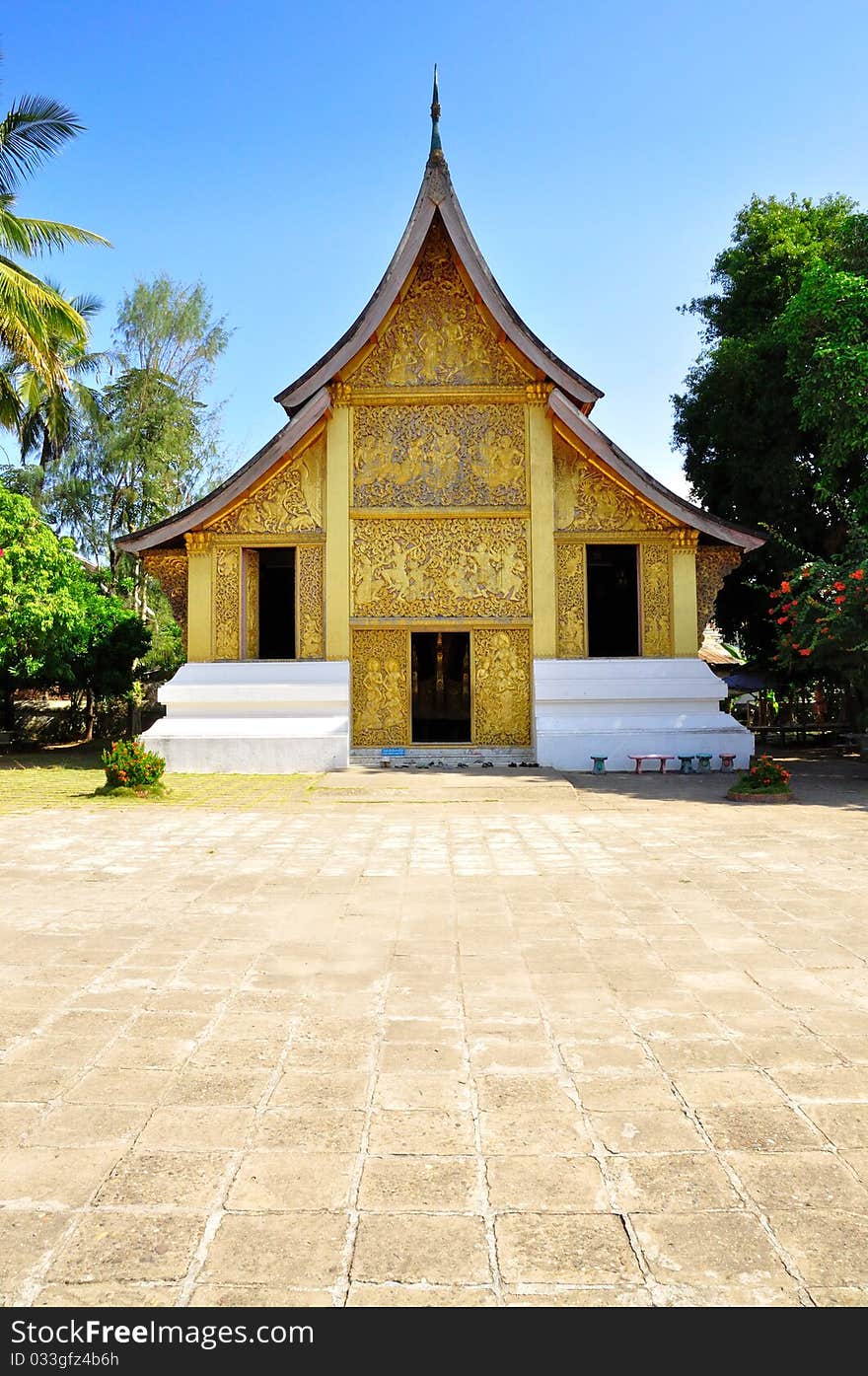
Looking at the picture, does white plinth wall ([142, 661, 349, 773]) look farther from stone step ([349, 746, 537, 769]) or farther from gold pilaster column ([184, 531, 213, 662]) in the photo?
stone step ([349, 746, 537, 769])

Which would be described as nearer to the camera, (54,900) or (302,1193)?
(302,1193)

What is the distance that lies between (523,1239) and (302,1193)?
578 mm

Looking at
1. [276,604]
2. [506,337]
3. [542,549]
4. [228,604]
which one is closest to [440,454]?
[506,337]

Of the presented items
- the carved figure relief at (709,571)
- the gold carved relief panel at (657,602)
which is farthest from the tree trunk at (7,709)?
the carved figure relief at (709,571)

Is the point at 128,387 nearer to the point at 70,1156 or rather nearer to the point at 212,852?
the point at 212,852

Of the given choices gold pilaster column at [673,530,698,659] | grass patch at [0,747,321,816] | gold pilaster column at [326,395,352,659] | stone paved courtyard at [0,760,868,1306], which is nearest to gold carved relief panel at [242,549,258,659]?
gold pilaster column at [326,395,352,659]

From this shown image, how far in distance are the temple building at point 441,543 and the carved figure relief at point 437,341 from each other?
32 mm

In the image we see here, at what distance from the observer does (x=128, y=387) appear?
25.0 meters

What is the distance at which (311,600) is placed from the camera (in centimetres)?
1419

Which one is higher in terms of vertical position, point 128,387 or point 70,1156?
point 128,387

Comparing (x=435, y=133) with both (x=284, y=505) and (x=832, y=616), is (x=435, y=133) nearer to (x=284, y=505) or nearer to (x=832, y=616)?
(x=284, y=505)

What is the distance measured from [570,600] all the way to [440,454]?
3.36 m

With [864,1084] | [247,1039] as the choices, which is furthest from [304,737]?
[864,1084]

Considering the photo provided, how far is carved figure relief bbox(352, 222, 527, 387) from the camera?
14.3 m
